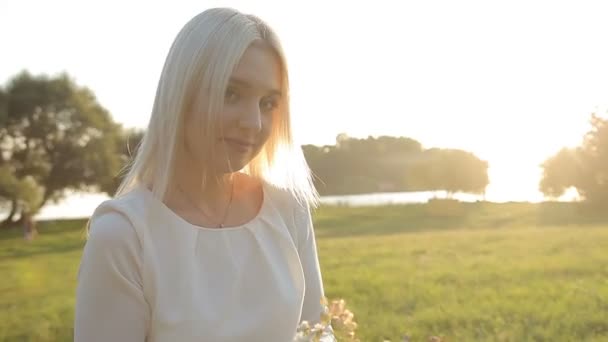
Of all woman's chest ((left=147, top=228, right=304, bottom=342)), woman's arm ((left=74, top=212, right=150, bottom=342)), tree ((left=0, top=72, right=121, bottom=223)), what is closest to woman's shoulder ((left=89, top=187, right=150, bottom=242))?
woman's arm ((left=74, top=212, right=150, bottom=342))

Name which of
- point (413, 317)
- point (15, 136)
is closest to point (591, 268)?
point (413, 317)

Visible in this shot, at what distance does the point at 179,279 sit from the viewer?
1755mm

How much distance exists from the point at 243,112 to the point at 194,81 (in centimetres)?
15

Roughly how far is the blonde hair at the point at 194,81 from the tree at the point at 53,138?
30539 millimetres

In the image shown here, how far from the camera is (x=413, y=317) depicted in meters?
6.35

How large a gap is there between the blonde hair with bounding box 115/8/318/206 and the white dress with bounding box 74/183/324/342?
86mm

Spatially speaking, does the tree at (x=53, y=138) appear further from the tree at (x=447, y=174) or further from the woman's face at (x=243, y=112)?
the woman's face at (x=243, y=112)

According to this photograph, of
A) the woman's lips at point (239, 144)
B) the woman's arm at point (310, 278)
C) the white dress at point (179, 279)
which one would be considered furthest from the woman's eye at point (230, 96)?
the woman's arm at point (310, 278)

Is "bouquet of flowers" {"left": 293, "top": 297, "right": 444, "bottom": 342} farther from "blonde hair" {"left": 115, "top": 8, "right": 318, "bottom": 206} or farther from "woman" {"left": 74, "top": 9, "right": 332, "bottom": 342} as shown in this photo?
"blonde hair" {"left": 115, "top": 8, "right": 318, "bottom": 206}

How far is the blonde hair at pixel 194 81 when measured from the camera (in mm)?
1760

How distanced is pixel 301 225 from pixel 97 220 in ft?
2.09

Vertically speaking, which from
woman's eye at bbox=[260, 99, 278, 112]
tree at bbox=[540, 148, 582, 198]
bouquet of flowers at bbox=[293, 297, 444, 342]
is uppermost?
tree at bbox=[540, 148, 582, 198]

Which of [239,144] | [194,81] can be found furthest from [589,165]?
[194,81]

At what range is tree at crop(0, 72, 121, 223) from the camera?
3118cm
